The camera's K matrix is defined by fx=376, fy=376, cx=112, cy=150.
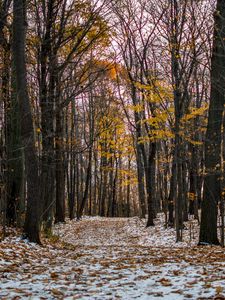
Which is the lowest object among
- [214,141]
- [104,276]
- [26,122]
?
[104,276]

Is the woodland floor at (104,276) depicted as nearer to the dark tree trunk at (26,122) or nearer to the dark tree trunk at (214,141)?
the dark tree trunk at (26,122)

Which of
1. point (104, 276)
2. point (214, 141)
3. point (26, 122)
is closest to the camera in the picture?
point (104, 276)

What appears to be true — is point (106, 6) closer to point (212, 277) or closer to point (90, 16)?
point (90, 16)

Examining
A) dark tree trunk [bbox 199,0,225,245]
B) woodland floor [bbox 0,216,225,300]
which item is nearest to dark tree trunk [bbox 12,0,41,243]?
woodland floor [bbox 0,216,225,300]

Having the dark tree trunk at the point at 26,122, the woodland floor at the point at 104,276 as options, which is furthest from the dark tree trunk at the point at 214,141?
the dark tree trunk at the point at 26,122

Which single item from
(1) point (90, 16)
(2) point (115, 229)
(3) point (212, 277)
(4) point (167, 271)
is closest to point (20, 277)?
(4) point (167, 271)

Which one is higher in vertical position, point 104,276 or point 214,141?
point 214,141

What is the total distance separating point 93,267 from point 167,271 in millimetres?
1391

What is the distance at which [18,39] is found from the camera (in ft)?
31.0

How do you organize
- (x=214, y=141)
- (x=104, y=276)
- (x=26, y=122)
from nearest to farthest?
(x=104, y=276), (x=26, y=122), (x=214, y=141)

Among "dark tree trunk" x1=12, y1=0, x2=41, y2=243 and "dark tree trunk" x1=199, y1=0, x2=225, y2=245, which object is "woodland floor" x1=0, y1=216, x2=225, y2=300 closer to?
"dark tree trunk" x1=12, y1=0, x2=41, y2=243

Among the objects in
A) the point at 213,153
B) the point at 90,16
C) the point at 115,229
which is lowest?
the point at 115,229

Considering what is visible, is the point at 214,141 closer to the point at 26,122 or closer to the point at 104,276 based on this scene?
the point at 26,122

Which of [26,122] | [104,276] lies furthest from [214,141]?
[104,276]
